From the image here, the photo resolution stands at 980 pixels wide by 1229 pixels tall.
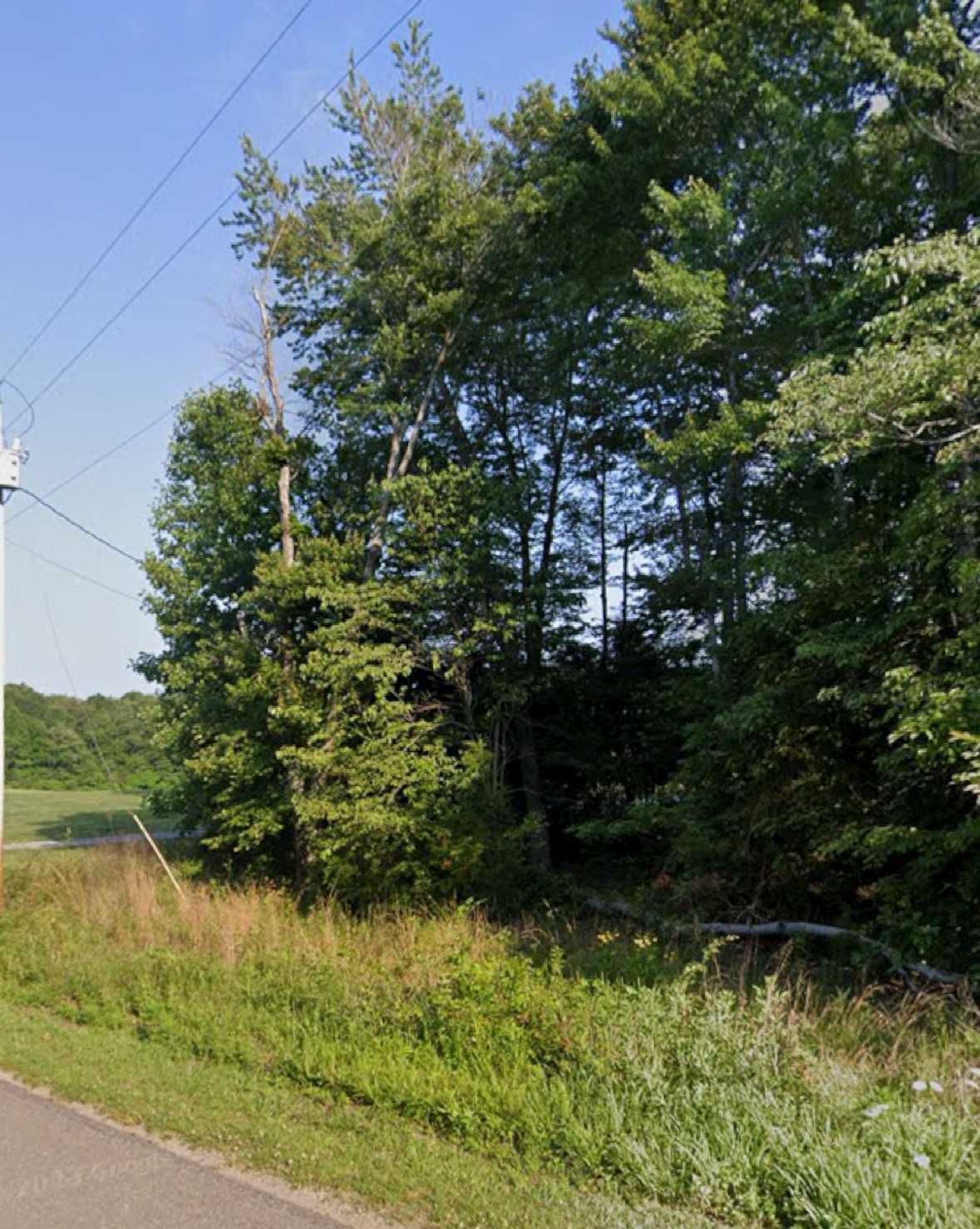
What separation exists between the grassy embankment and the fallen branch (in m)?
0.67

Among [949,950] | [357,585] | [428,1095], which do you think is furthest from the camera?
[357,585]

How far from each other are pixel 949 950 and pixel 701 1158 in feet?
16.5

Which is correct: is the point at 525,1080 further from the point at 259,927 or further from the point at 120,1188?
the point at 259,927

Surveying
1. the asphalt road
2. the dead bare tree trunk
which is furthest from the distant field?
the asphalt road

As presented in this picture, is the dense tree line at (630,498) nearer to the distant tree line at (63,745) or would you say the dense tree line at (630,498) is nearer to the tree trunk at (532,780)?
the tree trunk at (532,780)

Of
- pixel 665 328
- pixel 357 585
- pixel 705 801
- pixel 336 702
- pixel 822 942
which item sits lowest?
pixel 822 942

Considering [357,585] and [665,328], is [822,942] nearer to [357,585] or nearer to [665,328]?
[665,328]

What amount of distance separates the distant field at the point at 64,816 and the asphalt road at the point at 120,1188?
16.2 meters

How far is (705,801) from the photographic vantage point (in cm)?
1200

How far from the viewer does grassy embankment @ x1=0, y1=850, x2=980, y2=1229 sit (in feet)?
12.3

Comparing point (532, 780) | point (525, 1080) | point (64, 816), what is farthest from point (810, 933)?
point (64, 816)

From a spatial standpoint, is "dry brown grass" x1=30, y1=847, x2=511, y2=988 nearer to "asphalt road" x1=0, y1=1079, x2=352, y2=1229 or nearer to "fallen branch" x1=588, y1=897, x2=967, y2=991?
"fallen branch" x1=588, y1=897, x2=967, y2=991

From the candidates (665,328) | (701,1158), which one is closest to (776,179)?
(665,328)

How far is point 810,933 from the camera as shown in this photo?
31.3 feet
